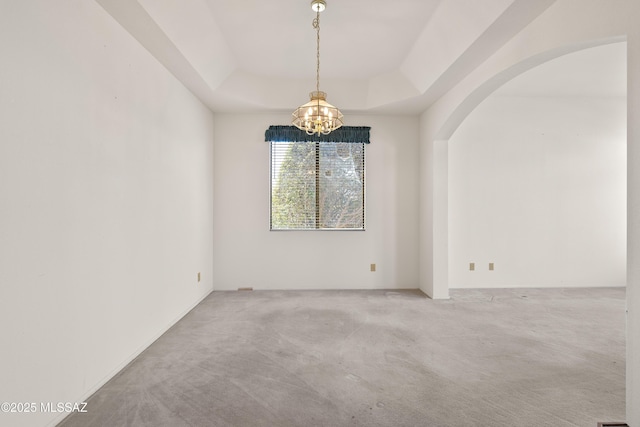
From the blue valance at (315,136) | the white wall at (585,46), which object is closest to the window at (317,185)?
the blue valance at (315,136)

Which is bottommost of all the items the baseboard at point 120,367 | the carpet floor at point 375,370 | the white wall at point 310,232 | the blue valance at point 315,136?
the carpet floor at point 375,370

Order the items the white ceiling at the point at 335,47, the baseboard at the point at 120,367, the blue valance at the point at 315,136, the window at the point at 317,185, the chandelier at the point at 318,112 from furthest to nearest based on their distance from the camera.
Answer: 1. the window at the point at 317,185
2. the blue valance at the point at 315,136
3. the chandelier at the point at 318,112
4. the white ceiling at the point at 335,47
5. the baseboard at the point at 120,367

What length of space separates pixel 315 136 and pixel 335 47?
146cm

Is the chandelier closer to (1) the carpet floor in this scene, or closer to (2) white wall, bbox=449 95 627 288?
(1) the carpet floor

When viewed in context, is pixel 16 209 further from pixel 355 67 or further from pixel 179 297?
pixel 355 67

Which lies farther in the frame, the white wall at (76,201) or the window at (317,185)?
the window at (317,185)

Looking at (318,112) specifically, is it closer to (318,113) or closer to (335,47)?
(318,113)

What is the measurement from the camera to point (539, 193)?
189 inches

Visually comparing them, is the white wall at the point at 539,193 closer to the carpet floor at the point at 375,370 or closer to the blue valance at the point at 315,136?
the carpet floor at the point at 375,370

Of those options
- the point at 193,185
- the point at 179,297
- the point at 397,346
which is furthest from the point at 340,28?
the point at 179,297

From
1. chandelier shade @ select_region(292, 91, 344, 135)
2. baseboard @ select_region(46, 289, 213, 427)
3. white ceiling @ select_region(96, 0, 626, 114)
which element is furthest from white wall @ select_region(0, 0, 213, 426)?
chandelier shade @ select_region(292, 91, 344, 135)

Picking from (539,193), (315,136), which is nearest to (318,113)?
(315,136)

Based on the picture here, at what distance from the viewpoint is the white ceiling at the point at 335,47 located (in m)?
2.36

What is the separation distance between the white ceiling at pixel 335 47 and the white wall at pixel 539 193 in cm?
66
